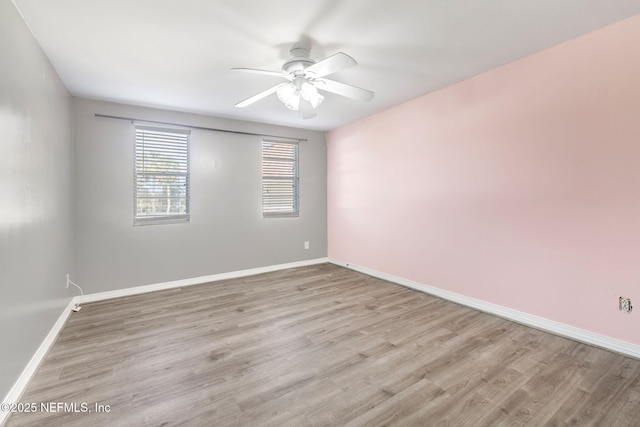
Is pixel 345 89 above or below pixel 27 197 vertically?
above

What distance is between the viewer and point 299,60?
220 cm

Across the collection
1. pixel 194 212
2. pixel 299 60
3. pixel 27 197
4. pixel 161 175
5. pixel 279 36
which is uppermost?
pixel 279 36

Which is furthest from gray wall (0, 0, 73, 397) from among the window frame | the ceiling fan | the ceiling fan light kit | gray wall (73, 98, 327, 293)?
the window frame

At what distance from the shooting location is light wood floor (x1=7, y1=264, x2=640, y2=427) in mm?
1514

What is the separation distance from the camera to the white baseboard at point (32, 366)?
5.12 ft

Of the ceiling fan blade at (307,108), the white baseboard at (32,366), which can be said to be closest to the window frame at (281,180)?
the ceiling fan blade at (307,108)

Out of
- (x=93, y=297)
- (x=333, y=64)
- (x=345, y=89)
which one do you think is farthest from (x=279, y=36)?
(x=93, y=297)

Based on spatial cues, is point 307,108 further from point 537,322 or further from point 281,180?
point 537,322

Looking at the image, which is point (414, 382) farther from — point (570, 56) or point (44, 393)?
point (570, 56)

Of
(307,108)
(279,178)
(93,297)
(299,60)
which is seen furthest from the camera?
(279,178)

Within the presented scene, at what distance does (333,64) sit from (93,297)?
373 centimetres

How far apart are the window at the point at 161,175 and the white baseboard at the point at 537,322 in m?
3.33

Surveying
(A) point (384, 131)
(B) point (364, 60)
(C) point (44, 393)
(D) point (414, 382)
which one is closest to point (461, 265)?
(D) point (414, 382)

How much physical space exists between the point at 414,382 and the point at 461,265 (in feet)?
5.70
